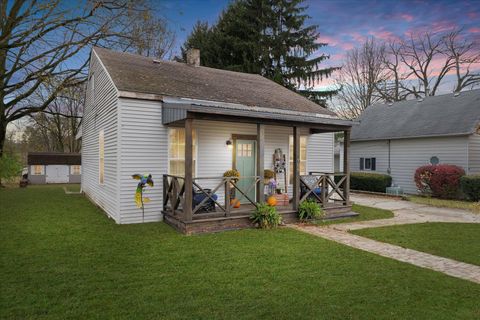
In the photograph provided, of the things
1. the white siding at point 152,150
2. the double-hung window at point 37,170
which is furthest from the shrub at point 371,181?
the double-hung window at point 37,170

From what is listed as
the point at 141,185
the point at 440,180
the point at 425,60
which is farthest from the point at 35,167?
the point at 425,60

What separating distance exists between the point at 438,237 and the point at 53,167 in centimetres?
2529

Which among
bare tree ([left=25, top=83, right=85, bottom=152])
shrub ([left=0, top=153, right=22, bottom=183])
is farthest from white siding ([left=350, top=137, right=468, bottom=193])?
bare tree ([left=25, top=83, right=85, bottom=152])

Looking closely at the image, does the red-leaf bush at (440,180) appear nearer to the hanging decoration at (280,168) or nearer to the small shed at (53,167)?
the hanging decoration at (280,168)

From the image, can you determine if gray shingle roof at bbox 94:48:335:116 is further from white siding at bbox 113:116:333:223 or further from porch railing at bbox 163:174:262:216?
porch railing at bbox 163:174:262:216

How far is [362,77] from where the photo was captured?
28859 mm

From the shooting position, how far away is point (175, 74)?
11.0 m

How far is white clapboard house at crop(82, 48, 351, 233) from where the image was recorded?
7676 mm

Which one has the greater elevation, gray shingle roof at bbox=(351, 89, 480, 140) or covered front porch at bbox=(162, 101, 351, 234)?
gray shingle roof at bbox=(351, 89, 480, 140)

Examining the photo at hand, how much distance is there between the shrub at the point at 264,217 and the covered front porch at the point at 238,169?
20cm

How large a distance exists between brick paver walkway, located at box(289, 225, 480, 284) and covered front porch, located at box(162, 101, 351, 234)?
1.66 meters

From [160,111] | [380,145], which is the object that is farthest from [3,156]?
[380,145]

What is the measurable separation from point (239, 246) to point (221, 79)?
26.1 feet

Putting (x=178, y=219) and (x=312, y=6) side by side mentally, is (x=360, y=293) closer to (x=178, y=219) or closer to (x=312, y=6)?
(x=178, y=219)
